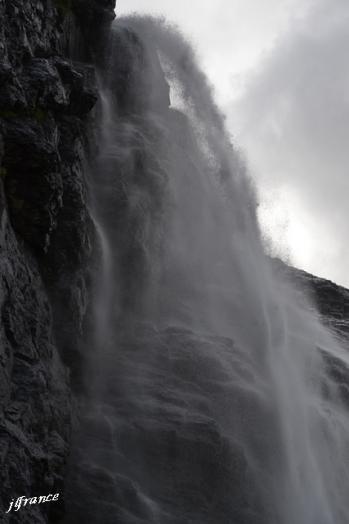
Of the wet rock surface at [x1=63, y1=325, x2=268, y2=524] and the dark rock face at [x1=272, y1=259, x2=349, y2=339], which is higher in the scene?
the dark rock face at [x1=272, y1=259, x2=349, y2=339]

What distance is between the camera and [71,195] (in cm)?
2580

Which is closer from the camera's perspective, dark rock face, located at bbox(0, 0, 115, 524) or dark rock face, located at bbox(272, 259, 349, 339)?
dark rock face, located at bbox(0, 0, 115, 524)

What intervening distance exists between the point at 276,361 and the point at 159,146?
1492 centimetres

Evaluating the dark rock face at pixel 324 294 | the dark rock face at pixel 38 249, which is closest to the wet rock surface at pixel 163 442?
the dark rock face at pixel 38 249

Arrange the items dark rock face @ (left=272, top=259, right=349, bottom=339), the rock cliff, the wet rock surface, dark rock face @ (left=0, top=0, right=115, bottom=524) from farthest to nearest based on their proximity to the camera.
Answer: dark rock face @ (left=272, top=259, right=349, bottom=339) → the wet rock surface → the rock cliff → dark rock face @ (left=0, top=0, right=115, bottom=524)

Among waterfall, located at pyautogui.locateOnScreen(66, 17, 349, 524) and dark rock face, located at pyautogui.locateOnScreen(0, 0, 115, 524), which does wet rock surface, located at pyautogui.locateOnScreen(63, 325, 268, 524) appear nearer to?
waterfall, located at pyautogui.locateOnScreen(66, 17, 349, 524)

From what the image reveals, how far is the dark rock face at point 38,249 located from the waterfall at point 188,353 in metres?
2.52

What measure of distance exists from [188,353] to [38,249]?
Result: 9628 millimetres

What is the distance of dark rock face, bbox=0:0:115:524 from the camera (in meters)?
18.3

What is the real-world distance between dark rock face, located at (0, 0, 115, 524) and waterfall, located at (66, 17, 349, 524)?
252cm

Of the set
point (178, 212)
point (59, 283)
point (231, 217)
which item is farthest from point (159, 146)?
point (59, 283)

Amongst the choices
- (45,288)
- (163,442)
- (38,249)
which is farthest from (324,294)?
(38,249)

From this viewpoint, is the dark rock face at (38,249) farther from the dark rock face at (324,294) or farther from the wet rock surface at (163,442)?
the dark rock face at (324,294)

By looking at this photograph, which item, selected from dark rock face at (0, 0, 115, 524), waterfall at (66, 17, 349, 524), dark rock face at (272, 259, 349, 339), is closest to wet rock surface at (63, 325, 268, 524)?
waterfall at (66, 17, 349, 524)
